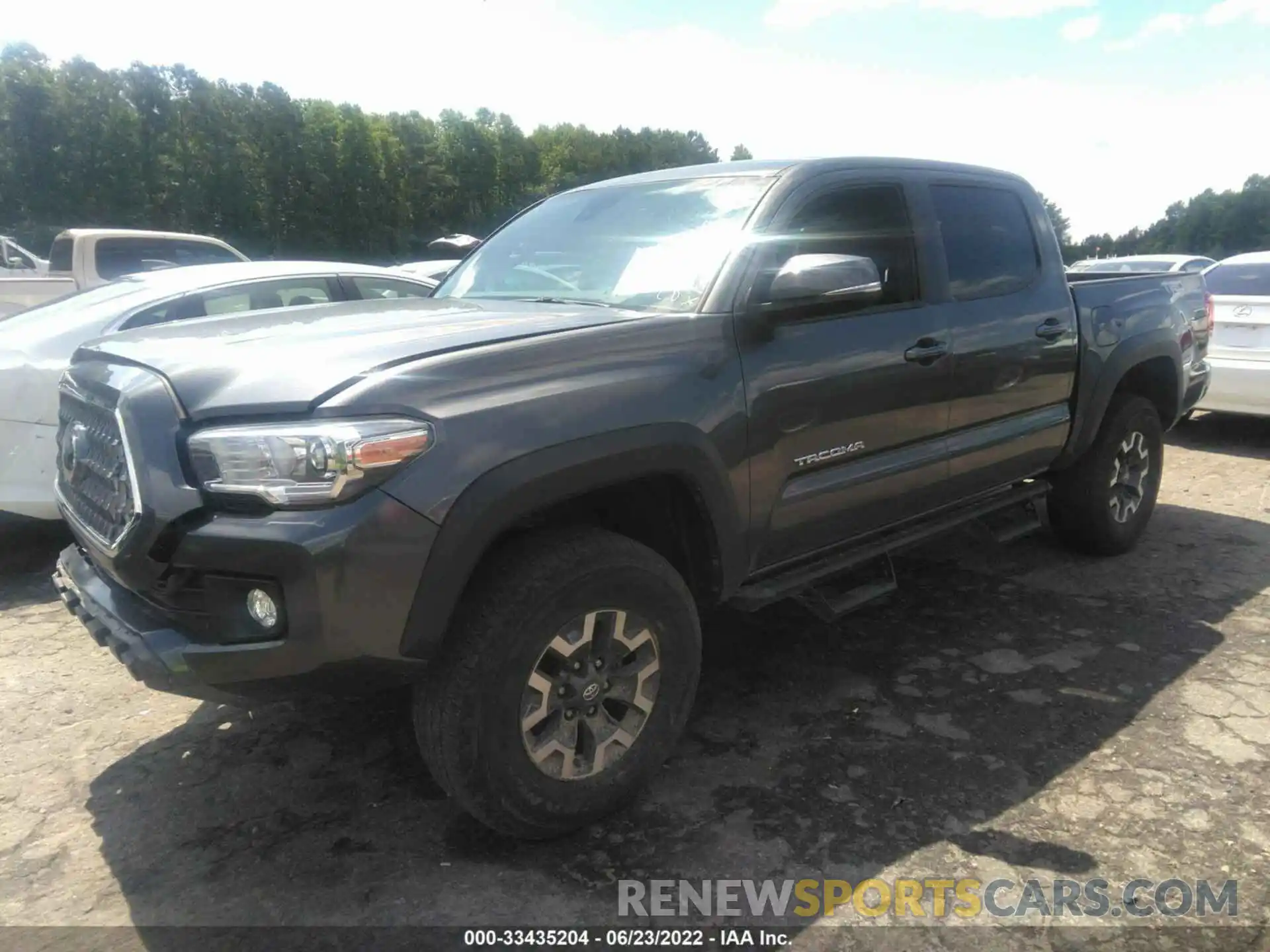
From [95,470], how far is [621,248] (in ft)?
5.98

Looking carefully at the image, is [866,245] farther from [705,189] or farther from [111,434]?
[111,434]

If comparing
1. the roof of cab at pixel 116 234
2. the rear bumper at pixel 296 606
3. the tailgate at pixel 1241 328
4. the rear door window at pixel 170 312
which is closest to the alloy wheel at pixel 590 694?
the rear bumper at pixel 296 606

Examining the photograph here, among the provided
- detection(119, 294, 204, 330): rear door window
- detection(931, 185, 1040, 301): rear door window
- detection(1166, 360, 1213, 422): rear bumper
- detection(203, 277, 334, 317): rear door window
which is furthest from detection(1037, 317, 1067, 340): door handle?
detection(119, 294, 204, 330): rear door window

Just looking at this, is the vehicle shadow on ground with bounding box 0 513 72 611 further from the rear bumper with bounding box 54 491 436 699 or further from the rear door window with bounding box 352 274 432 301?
the rear bumper with bounding box 54 491 436 699

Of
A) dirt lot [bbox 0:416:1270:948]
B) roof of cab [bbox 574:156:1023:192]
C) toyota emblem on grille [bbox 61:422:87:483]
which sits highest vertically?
roof of cab [bbox 574:156:1023:192]

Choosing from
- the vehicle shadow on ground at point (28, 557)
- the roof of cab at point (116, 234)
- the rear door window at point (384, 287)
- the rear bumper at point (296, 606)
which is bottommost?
the vehicle shadow on ground at point (28, 557)

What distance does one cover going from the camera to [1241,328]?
7680mm

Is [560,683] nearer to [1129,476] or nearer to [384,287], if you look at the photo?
[1129,476]

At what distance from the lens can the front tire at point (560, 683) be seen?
2.39 metres

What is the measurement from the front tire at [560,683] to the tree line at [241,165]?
43475mm

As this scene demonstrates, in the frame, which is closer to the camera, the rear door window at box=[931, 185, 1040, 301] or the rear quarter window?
the rear door window at box=[931, 185, 1040, 301]

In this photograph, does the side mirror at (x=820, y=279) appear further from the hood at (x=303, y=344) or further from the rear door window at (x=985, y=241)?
the rear door window at (x=985, y=241)

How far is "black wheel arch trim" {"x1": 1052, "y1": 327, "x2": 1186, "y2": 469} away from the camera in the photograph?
4488 millimetres
